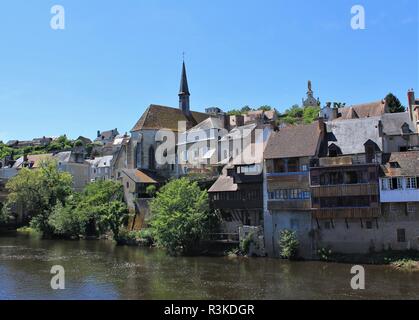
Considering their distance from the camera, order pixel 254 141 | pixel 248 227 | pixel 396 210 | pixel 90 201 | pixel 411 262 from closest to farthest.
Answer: pixel 411 262
pixel 396 210
pixel 248 227
pixel 254 141
pixel 90 201

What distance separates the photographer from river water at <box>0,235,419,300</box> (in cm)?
3151

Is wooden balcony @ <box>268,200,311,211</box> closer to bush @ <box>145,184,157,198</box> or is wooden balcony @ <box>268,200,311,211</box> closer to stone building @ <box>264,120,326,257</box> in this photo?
stone building @ <box>264,120,326,257</box>

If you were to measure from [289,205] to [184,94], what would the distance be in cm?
5103

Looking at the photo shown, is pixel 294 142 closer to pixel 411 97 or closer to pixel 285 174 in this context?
pixel 285 174

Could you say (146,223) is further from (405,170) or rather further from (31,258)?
(405,170)

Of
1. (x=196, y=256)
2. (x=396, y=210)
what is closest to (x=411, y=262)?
(x=396, y=210)

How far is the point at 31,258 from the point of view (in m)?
49.2

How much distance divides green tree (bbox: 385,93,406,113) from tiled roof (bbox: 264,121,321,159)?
3723cm

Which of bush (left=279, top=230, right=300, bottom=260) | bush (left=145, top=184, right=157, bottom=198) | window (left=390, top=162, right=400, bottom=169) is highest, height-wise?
window (left=390, top=162, right=400, bottom=169)

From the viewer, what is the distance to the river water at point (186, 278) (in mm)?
31509

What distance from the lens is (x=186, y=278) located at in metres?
37.6

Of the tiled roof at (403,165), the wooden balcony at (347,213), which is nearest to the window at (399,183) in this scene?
the tiled roof at (403,165)

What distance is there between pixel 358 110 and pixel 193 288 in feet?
189

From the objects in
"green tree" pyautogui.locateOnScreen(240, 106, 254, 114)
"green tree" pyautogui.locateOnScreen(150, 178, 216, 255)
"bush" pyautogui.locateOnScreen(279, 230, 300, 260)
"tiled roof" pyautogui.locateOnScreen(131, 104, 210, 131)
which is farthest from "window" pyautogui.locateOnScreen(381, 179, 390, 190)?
"green tree" pyautogui.locateOnScreen(240, 106, 254, 114)
